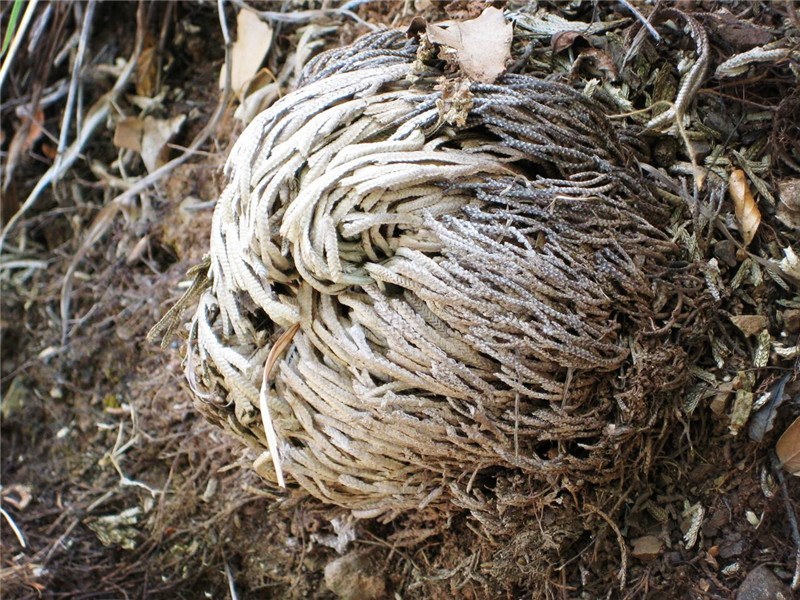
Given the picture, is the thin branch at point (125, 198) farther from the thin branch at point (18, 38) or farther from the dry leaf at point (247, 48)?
the thin branch at point (18, 38)

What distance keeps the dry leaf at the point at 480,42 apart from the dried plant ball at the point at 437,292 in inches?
1.3

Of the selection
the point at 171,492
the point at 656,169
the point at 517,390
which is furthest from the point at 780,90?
the point at 171,492

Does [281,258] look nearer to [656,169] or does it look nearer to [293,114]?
[293,114]

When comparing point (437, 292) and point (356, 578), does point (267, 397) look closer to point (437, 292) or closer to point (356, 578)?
point (437, 292)

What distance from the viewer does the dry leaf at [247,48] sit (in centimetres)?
177

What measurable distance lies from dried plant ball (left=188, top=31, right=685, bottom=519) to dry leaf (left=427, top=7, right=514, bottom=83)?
1.3 inches

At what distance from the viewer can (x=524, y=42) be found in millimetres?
1325

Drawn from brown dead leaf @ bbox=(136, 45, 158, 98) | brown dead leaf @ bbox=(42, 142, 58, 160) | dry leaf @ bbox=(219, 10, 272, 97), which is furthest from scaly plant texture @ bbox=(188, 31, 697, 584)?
brown dead leaf @ bbox=(42, 142, 58, 160)

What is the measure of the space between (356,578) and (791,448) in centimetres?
73

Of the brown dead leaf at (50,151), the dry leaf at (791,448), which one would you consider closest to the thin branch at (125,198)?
the brown dead leaf at (50,151)

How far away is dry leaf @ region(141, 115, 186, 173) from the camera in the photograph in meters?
1.91

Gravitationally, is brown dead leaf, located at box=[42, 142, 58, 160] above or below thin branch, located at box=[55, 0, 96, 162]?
below

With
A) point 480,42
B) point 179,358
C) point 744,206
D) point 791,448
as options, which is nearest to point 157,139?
point 179,358

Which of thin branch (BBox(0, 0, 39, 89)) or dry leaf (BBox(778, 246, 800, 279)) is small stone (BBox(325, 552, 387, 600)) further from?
thin branch (BBox(0, 0, 39, 89))
